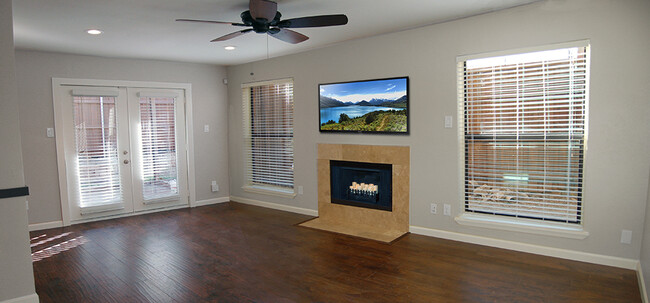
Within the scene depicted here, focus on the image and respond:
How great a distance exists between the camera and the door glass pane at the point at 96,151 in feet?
17.5

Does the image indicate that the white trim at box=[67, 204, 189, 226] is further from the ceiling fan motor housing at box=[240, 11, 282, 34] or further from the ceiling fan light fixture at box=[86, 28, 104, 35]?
the ceiling fan motor housing at box=[240, 11, 282, 34]

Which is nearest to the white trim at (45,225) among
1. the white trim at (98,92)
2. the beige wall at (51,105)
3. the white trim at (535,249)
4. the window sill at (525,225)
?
the beige wall at (51,105)

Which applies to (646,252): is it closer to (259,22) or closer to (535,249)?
(535,249)

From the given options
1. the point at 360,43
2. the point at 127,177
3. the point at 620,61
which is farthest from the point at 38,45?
the point at 620,61

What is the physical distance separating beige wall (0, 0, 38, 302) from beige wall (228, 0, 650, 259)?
3.33 metres

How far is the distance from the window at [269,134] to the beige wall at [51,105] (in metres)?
0.65

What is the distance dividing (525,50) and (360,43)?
1.91 metres

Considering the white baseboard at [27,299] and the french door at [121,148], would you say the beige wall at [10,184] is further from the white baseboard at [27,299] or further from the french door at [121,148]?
the french door at [121,148]

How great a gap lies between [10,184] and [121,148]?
2924mm

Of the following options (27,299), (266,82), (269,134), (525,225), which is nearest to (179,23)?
(266,82)

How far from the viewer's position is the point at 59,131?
5133mm

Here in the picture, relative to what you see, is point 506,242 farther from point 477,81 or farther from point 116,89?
point 116,89

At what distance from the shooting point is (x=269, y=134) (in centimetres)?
607

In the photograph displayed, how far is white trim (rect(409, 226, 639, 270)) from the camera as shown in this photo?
10.6 feet
